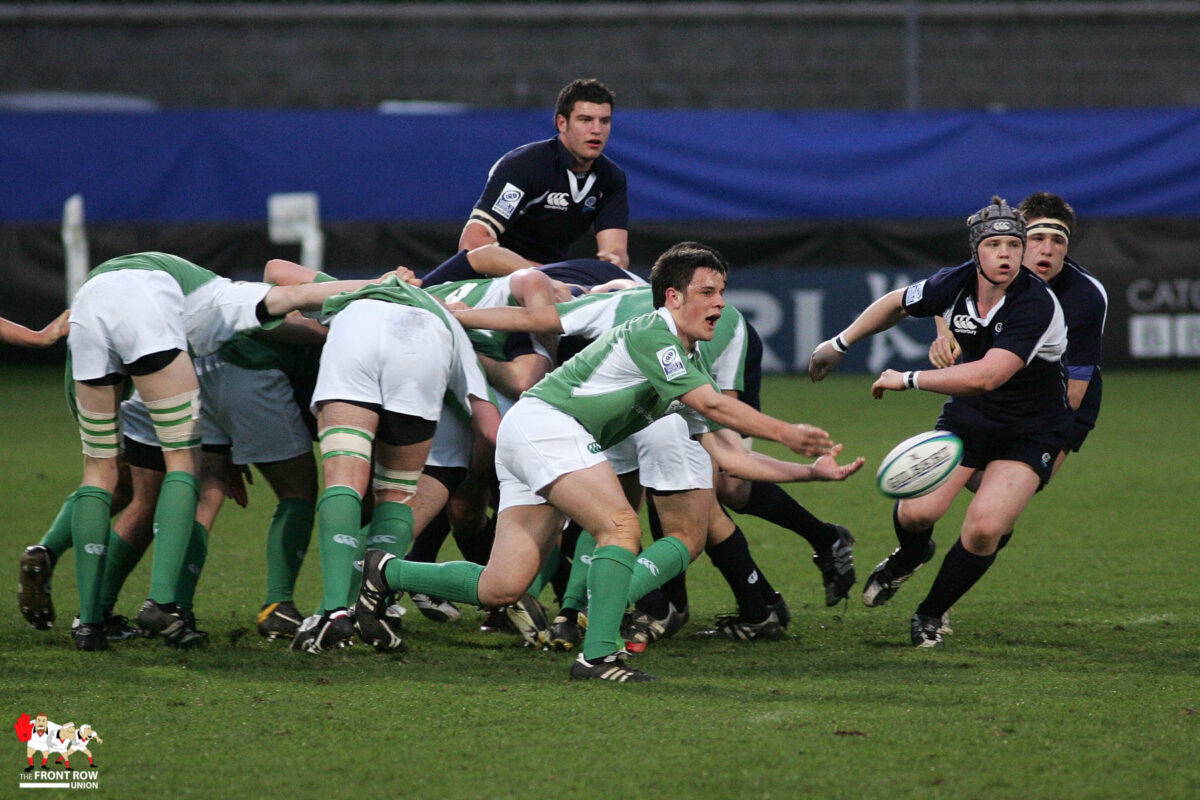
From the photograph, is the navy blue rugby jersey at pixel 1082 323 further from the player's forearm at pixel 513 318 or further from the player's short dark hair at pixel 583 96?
the player's short dark hair at pixel 583 96

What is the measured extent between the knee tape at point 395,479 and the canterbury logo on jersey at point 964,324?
6.54ft

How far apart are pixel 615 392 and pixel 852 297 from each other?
9.99 meters

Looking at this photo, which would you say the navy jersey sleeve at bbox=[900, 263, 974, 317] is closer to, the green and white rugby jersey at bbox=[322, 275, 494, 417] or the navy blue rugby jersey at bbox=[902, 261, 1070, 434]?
the navy blue rugby jersey at bbox=[902, 261, 1070, 434]

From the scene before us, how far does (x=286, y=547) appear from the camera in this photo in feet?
17.4

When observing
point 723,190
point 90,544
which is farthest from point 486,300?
point 723,190

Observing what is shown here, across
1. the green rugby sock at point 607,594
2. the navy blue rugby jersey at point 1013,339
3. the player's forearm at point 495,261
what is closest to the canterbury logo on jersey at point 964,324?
the navy blue rugby jersey at point 1013,339

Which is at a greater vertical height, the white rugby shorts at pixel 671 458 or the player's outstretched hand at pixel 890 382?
the player's outstretched hand at pixel 890 382

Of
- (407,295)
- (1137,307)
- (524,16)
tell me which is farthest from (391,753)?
(524,16)

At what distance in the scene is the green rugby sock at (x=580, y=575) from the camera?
5.09 meters

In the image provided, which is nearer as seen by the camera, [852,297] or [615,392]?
[615,392]

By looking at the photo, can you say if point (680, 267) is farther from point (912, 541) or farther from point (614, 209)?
point (614, 209)

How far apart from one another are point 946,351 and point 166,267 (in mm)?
2833

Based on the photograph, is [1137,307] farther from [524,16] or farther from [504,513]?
[504,513]

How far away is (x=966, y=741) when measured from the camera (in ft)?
12.3
